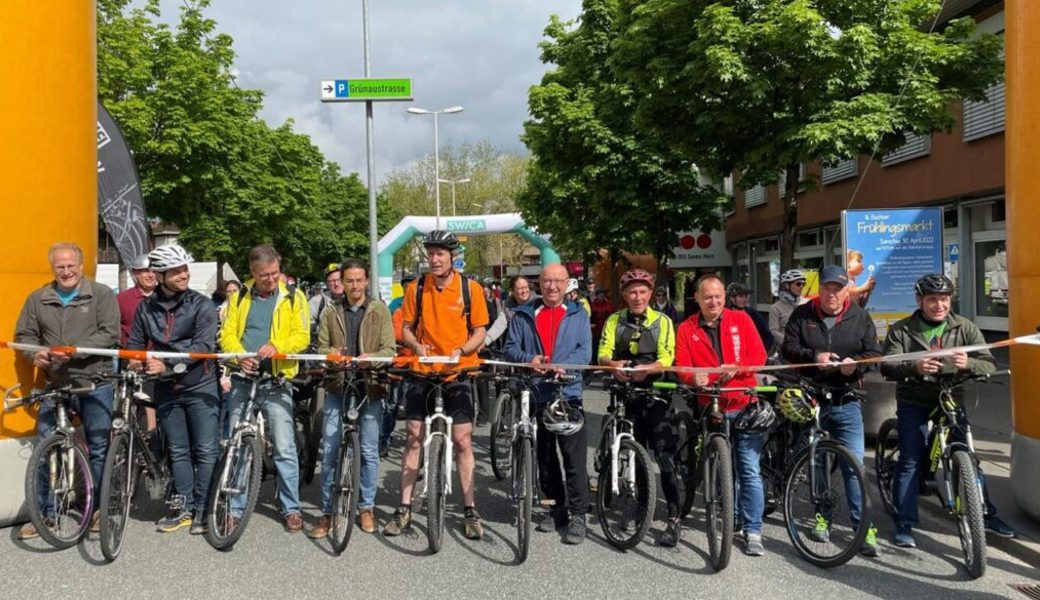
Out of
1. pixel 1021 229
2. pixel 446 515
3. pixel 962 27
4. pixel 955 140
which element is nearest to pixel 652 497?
pixel 446 515

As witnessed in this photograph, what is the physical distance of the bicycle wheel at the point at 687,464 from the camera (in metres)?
5.48

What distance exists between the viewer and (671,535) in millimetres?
5289

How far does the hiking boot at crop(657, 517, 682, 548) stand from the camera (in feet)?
17.3

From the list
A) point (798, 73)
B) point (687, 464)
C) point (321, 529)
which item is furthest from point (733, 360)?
point (798, 73)

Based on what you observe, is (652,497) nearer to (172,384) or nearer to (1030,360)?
(1030,360)

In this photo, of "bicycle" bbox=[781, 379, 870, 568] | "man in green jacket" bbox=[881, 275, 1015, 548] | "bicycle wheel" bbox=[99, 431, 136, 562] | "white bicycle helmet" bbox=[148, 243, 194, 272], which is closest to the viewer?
"bicycle" bbox=[781, 379, 870, 568]

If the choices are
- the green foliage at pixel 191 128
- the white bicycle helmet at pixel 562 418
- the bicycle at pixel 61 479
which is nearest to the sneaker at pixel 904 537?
the white bicycle helmet at pixel 562 418

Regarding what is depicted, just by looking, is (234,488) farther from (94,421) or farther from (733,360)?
(733,360)

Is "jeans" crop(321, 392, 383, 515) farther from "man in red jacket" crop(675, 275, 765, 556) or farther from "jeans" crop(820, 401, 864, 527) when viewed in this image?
"jeans" crop(820, 401, 864, 527)

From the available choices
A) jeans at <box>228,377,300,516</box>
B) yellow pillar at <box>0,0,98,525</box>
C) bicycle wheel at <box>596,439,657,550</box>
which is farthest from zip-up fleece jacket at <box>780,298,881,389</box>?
yellow pillar at <box>0,0,98,525</box>

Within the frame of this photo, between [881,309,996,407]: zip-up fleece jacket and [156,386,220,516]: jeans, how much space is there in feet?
14.4

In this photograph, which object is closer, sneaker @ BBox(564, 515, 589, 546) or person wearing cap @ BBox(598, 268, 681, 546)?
sneaker @ BBox(564, 515, 589, 546)

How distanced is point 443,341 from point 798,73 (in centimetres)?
786

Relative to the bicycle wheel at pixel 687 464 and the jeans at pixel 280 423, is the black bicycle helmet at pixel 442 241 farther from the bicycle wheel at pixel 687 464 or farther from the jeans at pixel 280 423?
the bicycle wheel at pixel 687 464
